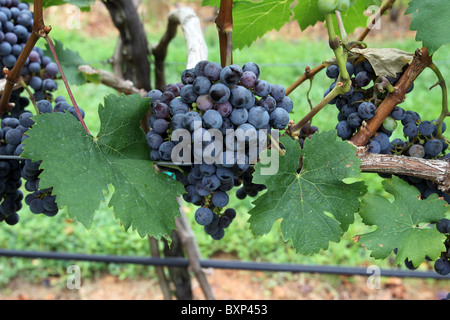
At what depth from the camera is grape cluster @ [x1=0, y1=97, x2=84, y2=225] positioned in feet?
2.51

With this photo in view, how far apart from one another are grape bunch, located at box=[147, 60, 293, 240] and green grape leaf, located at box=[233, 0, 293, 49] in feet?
1.25

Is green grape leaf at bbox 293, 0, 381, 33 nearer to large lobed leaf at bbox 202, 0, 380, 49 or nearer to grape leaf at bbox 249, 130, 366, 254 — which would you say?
large lobed leaf at bbox 202, 0, 380, 49

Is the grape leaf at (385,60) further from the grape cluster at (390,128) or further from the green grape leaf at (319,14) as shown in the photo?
the green grape leaf at (319,14)

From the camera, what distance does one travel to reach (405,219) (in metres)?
0.77

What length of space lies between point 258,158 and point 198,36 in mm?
553

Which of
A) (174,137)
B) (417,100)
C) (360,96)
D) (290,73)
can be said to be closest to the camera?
(174,137)

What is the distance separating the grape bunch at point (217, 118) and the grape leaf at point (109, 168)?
39 millimetres

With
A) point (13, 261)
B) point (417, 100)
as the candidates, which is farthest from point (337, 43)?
point (417, 100)

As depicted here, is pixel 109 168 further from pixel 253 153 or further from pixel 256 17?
pixel 256 17

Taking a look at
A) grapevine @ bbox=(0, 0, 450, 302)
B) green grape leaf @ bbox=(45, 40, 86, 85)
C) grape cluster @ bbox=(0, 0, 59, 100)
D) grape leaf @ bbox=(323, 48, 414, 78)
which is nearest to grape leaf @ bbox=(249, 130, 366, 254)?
grapevine @ bbox=(0, 0, 450, 302)

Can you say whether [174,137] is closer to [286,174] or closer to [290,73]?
[286,174]

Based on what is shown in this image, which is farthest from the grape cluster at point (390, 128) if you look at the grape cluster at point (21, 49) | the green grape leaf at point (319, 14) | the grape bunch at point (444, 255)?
the grape cluster at point (21, 49)

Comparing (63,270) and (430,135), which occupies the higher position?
(430,135)

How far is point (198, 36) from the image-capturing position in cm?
112
